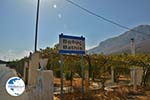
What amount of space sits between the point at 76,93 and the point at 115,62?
7.84m

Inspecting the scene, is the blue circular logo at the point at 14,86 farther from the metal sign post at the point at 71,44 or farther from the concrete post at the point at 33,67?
the concrete post at the point at 33,67

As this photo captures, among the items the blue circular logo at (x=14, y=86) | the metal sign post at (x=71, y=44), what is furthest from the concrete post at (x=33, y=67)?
the blue circular logo at (x=14, y=86)

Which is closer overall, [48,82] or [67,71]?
[48,82]

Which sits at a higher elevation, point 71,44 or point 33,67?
point 71,44

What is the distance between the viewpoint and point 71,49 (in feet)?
35.0

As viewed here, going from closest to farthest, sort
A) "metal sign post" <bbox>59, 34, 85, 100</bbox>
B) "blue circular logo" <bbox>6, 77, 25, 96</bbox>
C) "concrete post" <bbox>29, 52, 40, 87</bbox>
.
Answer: "blue circular logo" <bbox>6, 77, 25, 96</bbox> → "metal sign post" <bbox>59, 34, 85, 100</bbox> → "concrete post" <bbox>29, 52, 40, 87</bbox>

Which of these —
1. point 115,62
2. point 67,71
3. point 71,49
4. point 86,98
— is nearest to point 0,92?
point 71,49

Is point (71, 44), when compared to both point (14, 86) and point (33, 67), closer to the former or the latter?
point (14, 86)

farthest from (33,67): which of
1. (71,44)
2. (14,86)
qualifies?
(14,86)

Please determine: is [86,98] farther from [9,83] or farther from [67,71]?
[67,71]

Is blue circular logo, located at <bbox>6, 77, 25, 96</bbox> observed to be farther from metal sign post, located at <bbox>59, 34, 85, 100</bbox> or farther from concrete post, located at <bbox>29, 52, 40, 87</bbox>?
concrete post, located at <bbox>29, 52, 40, 87</bbox>

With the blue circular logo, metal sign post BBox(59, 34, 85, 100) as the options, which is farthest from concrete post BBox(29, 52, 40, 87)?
the blue circular logo

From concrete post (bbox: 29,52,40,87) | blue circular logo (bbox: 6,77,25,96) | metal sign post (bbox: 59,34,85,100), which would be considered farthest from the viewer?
concrete post (bbox: 29,52,40,87)


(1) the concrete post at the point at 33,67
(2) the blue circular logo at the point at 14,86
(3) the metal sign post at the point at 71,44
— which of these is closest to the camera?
(2) the blue circular logo at the point at 14,86
